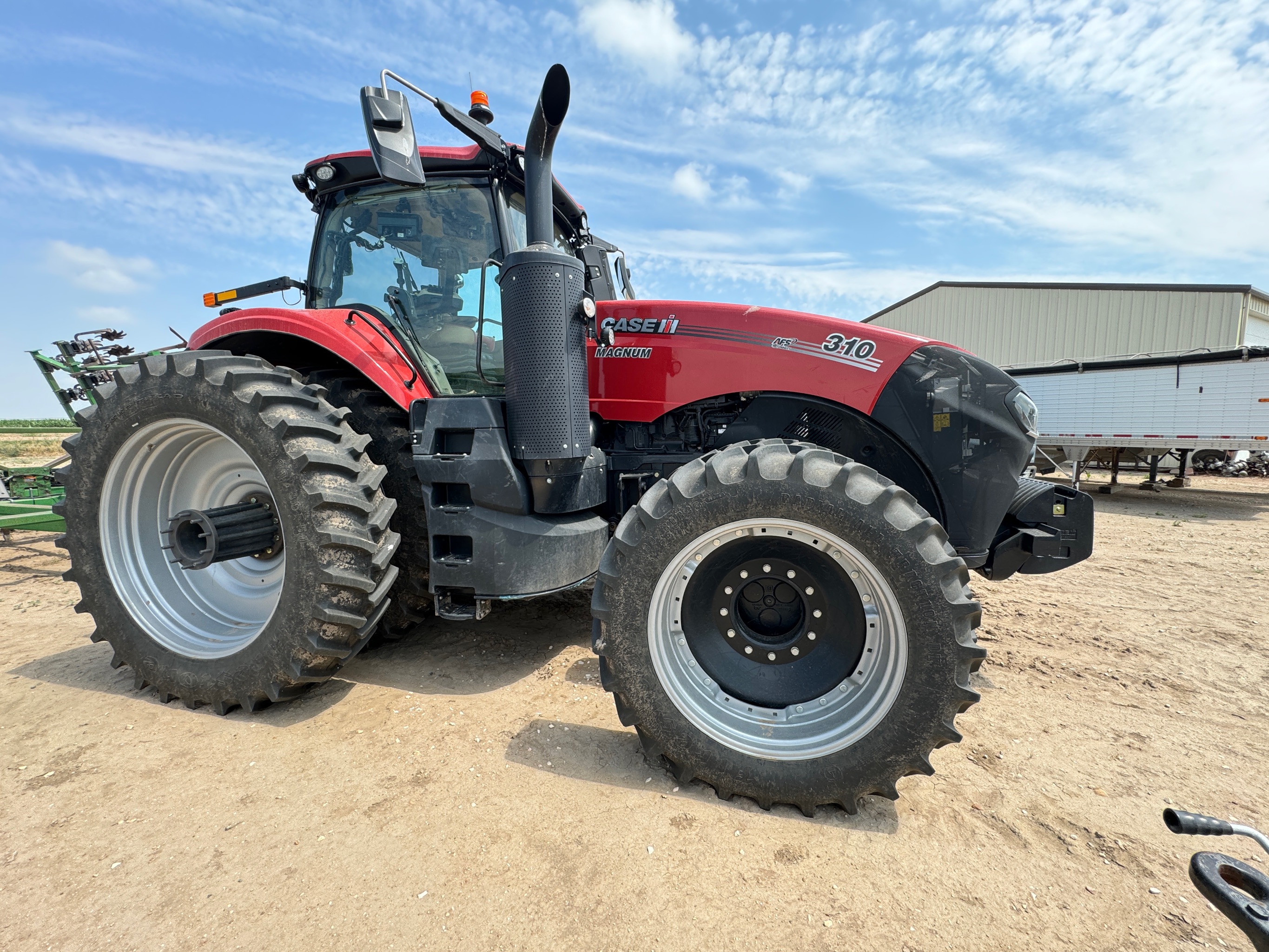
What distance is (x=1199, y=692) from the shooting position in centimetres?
291

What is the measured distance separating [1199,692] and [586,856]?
3155 mm

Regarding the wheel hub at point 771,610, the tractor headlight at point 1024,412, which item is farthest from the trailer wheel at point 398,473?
the tractor headlight at point 1024,412

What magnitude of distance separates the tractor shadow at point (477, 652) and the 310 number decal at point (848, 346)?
1946mm

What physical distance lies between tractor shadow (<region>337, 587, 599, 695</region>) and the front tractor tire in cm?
46

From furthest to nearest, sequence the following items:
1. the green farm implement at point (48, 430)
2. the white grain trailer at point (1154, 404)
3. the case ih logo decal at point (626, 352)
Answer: the white grain trailer at point (1154, 404) → the green farm implement at point (48, 430) → the case ih logo decal at point (626, 352)

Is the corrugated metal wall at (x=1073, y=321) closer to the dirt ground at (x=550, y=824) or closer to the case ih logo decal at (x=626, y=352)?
the dirt ground at (x=550, y=824)

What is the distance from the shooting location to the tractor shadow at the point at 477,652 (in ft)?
9.46

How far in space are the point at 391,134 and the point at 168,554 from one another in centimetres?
241

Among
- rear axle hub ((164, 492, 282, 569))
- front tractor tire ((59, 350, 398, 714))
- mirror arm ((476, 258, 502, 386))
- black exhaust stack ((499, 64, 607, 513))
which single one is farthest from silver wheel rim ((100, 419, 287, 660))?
black exhaust stack ((499, 64, 607, 513))

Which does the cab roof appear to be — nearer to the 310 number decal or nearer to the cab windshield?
the cab windshield

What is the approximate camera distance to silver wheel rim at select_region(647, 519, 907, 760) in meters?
1.96

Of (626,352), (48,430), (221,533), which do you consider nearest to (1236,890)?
(626,352)

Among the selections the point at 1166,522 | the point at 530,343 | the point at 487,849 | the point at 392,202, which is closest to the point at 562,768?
the point at 487,849

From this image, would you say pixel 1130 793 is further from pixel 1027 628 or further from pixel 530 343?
pixel 530 343
